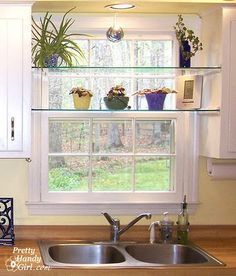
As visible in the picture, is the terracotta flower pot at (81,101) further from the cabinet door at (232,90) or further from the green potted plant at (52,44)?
the cabinet door at (232,90)

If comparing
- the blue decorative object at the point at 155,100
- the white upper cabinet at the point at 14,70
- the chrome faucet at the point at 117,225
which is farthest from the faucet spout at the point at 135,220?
the white upper cabinet at the point at 14,70

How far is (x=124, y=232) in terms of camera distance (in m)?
3.43

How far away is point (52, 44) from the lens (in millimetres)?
3295

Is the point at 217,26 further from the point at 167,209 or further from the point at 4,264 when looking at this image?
the point at 4,264

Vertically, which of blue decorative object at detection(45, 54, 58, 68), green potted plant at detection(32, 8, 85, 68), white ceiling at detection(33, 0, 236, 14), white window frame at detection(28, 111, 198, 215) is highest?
white ceiling at detection(33, 0, 236, 14)

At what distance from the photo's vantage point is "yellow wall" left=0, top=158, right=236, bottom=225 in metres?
3.43

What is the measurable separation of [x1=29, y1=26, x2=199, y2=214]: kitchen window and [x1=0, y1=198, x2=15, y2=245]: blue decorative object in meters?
0.22

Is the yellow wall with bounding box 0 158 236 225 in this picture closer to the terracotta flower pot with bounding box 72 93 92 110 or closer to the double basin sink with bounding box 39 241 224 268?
the double basin sink with bounding box 39 241 224 268

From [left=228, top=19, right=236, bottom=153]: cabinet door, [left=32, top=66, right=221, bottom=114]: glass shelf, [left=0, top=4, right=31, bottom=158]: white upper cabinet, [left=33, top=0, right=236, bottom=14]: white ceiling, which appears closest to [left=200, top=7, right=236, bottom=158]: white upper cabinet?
[left=228, top=19, right=236, bottom=153]: cabinet door

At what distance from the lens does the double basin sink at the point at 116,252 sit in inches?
126

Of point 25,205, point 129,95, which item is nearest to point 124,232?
point 25,205

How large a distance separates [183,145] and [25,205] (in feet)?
3.33

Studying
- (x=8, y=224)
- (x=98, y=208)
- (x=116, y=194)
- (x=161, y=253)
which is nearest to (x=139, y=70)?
(x=116, y=194)

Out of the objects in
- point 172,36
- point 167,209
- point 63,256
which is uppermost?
point 172,36
